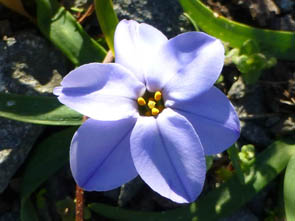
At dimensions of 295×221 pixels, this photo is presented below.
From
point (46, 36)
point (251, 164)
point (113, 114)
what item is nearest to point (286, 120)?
point (251, 164)

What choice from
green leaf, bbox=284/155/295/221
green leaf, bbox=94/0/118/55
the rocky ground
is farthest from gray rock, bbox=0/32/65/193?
green leaf, bbox=284/155/295/221

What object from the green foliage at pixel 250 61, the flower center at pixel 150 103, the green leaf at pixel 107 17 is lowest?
Result: the green foliage at pixel 250 61

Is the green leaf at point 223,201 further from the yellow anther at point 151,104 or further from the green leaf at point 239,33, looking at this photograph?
the yellow anther at point 151,104

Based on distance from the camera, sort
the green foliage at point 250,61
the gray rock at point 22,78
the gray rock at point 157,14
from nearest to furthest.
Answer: the gray rock at point 22,78 → the green foliage at point 250,61 → the gray rock at point 157,14

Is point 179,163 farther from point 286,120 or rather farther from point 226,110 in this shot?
point 286,120

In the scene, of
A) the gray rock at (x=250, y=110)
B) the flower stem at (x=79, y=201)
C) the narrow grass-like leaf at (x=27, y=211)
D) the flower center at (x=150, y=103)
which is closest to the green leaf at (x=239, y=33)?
the gray rock at (x=250, y=110)

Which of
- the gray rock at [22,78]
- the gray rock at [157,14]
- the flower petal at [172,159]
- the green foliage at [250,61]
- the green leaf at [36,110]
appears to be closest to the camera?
the flower petal at [172,159]

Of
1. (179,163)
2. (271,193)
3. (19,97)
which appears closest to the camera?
(179,163)
